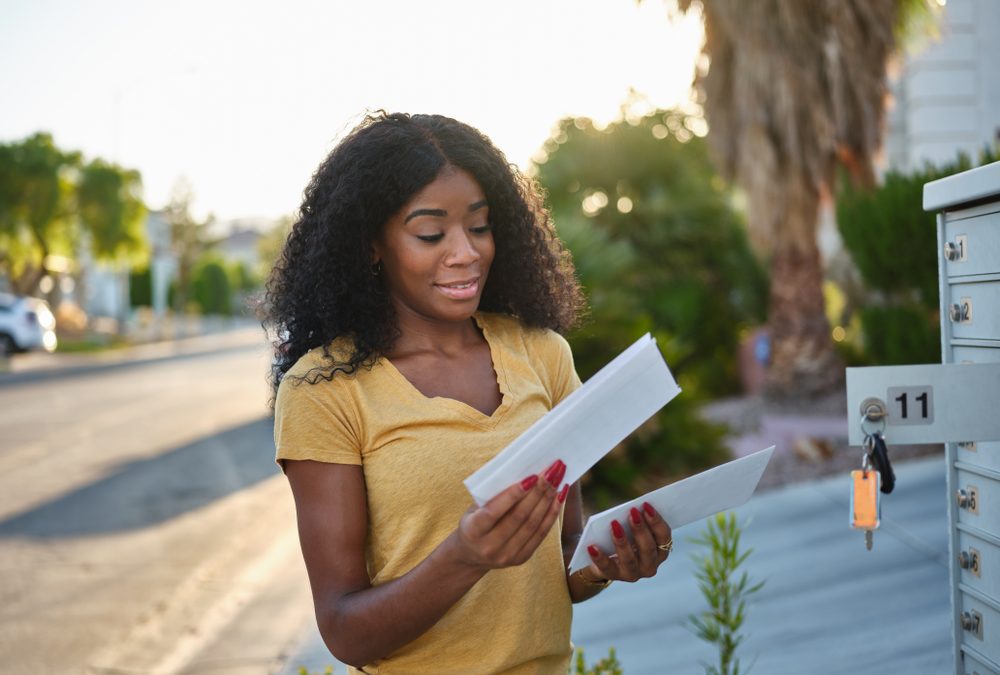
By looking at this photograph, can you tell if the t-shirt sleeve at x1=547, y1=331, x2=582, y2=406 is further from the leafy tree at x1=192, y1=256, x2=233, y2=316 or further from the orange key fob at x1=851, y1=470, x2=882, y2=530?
the leafy tree at x1=192, y1=256, x2=233, y2=316

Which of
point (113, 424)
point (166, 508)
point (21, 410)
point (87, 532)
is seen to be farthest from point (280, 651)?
point (21, 410)

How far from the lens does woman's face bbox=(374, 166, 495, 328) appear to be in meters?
1.91

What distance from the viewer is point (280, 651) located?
16.0ft

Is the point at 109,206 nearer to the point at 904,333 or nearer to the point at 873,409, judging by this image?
the point at 904,333

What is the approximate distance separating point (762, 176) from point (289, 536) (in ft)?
19.7

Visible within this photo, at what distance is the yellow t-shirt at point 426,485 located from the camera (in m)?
1.77

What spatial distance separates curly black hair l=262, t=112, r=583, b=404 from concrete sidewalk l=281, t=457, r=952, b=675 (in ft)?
4.41

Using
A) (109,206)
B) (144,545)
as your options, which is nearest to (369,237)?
(144,545)

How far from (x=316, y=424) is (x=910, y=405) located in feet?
3.03

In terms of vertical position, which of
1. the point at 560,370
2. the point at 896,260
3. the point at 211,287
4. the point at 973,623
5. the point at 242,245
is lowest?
the point at 973,623

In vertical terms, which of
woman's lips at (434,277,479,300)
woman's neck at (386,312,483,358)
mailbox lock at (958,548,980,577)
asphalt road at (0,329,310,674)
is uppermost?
woman's lips at (434,277,479,300)

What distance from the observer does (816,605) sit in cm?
439

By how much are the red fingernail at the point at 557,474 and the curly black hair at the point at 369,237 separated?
20.7 inches

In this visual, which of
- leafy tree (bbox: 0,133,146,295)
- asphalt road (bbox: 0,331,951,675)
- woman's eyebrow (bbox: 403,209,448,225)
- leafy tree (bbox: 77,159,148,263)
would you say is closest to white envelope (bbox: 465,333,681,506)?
woman's eyebrow (bbox: 403,209,448,225)
